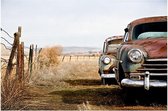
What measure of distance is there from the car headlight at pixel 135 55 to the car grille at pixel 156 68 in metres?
0.12

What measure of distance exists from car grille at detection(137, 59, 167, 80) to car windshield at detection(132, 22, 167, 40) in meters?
1.20

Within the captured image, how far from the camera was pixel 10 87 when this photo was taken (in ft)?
23.6

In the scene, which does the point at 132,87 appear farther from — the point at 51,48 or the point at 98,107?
the point at 51,48

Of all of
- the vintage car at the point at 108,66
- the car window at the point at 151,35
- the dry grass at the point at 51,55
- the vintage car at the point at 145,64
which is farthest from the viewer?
the dry grass at the point at 51,55

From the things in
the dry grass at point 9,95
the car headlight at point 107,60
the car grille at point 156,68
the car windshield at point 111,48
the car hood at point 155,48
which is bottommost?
the dry grass at point 9,95

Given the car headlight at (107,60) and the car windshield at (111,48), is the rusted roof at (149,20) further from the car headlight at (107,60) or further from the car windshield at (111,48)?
the car windshield at (111,48)

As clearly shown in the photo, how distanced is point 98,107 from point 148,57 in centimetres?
139

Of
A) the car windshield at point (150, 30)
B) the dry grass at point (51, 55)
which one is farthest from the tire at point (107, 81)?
the dry grass at point (51, 55)

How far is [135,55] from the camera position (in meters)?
6.49

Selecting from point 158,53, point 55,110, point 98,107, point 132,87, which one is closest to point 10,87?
point 55,110

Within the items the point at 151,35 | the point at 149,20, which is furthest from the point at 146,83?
the point at 149,20

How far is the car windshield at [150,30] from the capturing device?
7566 millimetres

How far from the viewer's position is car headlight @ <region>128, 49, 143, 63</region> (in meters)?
6.45

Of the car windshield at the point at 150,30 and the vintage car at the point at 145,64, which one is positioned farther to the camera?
the car windshield at the point at 150,30
